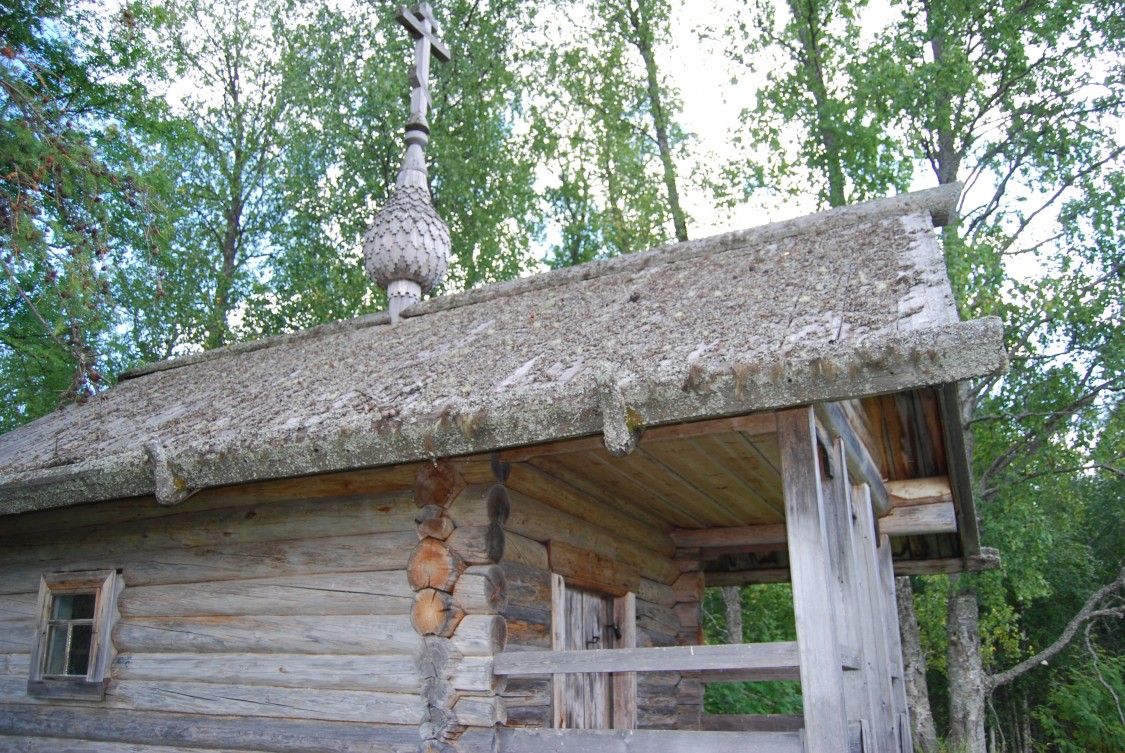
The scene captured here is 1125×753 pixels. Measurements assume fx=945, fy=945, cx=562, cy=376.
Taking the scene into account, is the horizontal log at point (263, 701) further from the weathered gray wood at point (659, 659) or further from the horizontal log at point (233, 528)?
the horizontal log at point (233, 528)

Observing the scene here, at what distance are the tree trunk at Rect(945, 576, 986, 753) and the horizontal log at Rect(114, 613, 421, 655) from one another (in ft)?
38.5

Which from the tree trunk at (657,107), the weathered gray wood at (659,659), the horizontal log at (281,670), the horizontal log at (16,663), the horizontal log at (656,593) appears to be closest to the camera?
the weathered gray wood at (659,659)

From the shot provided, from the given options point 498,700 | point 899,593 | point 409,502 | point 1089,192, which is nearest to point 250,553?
point 409,502

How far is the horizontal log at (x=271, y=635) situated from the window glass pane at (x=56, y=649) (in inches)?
27.7

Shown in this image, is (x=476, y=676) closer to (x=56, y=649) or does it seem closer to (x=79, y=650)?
(x=79, y=650)

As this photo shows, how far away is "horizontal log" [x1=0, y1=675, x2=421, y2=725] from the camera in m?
5.09

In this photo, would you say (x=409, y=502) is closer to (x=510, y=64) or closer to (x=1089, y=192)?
(x=1089, y=192)

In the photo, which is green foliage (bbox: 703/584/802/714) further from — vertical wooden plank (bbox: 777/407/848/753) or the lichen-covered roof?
vertical wooden plank (bbox: 777/407/848/753)

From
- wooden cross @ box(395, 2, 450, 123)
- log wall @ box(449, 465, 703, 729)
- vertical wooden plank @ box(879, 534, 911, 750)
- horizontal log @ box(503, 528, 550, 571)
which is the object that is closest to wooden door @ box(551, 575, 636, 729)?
log wall @ box(449, 465, 703, 729)

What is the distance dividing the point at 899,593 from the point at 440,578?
12293 millimetres

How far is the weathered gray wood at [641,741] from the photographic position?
4.13 m

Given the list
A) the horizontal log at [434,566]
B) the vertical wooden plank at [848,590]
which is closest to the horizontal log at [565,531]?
the horizontal log at [434,566]

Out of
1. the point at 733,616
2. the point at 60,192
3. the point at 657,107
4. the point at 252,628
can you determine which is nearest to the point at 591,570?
the point at 252,628

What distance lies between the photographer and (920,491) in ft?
23.5
